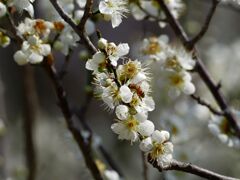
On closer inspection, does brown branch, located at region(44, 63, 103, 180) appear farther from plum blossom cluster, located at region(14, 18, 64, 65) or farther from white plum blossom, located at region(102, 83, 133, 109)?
white plum blossom, located at region(102, 83, 133, 109)

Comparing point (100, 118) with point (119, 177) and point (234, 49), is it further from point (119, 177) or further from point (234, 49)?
point (119, 177)

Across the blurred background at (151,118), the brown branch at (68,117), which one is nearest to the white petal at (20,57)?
the brown branch at (68,117)

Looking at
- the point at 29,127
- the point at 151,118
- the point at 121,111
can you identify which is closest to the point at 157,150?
the point at 121,111

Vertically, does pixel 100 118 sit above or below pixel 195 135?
below

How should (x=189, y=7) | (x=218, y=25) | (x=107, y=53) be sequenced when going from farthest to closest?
(x=218, y=25)
(x=189, y=7)
(x=107, y=53)

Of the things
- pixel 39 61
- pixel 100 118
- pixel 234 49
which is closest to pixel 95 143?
pixel 39 61

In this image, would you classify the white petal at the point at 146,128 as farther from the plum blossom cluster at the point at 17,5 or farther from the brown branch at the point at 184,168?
the plum blossom cluster at the point at 17,5

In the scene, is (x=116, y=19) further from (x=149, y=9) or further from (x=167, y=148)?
(x=149, y=9)
